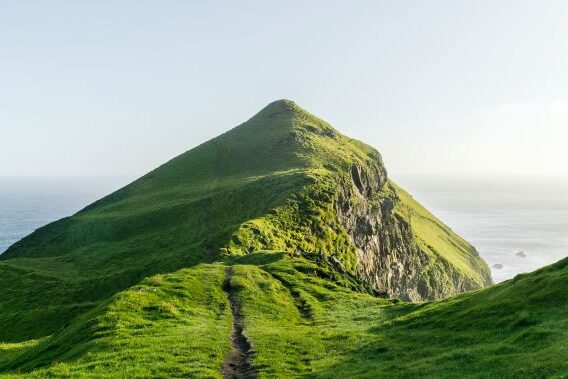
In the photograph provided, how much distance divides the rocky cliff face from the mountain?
736 millimetres

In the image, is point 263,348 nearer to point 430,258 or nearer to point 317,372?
point 317,372

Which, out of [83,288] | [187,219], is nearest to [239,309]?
[83,288]

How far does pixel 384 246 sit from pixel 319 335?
121 metres

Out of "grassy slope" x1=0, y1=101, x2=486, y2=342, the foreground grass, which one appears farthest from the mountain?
"grassy slope" x1=0, y1=101, x2=486, y2=342

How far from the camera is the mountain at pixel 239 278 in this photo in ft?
111

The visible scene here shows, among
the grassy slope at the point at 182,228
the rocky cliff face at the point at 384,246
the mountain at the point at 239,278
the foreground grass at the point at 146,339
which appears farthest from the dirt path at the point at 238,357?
the rocky cliff face at the point at 384,246

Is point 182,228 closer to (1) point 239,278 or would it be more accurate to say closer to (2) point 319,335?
(1) point 239,278

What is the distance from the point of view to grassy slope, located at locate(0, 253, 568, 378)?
28297 mm

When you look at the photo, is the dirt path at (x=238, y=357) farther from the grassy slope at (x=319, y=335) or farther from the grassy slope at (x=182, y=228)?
the grassy slope at (x=182, y=228)

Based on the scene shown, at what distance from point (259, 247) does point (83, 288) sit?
108 ft

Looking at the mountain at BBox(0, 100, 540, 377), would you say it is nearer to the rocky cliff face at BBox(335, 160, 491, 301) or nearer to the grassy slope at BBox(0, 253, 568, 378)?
the grassy slope at BBox(0, 253, 568, 378)

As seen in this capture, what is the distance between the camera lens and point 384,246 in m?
157

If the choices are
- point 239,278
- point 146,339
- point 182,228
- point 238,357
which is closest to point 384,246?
point 182,228

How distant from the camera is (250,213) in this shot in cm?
11075
